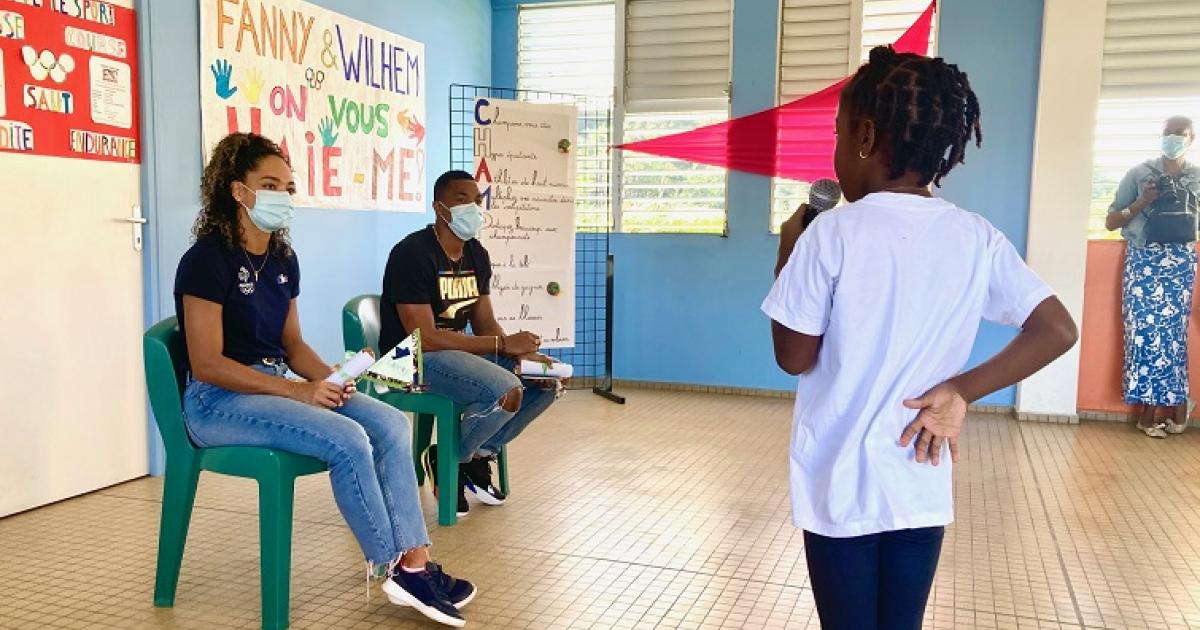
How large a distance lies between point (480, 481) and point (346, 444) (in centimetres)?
106

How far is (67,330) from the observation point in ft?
10.4

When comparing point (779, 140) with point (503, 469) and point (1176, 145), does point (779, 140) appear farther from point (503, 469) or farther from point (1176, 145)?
point (503, 469)

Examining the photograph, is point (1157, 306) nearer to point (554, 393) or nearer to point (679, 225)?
point (679, 225)

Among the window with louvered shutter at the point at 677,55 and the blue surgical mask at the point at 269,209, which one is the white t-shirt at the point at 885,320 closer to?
the blue surgical mask at the point at 269,209

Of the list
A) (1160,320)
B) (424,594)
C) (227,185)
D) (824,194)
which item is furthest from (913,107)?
(1160,320)

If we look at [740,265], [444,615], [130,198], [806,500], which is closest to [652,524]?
[444,615]

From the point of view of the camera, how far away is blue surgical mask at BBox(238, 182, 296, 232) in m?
2.41

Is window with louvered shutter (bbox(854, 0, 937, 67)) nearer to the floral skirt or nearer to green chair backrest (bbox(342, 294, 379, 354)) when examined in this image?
the floral skirt

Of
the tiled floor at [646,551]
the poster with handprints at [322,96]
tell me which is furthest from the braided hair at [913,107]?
the poster with handprints at [322,96]

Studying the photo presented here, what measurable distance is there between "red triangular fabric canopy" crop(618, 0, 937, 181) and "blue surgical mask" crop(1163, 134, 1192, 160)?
1.28m

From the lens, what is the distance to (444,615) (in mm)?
2252

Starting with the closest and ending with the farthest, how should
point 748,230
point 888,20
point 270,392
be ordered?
point 270,392 < point 888,20 < point 748,230

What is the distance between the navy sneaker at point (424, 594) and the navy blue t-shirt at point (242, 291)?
70 cm

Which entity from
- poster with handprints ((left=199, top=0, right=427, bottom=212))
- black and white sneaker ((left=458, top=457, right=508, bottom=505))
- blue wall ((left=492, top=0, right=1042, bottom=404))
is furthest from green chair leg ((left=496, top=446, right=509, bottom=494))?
blue wall ((left=492, top=0, right=1042, bottom=404))
